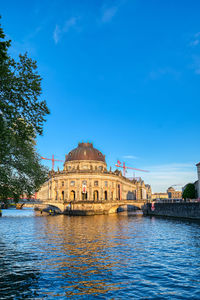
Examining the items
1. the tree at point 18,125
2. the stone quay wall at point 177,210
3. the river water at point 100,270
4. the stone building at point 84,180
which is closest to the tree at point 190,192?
the stone quay wall at point 177,210

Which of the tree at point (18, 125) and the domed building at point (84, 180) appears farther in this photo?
the domed building at point (84, 180)

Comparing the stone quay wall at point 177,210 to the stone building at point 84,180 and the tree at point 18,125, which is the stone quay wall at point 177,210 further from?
the tree at point 18,125

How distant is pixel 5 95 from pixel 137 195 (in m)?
178

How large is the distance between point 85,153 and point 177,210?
64.4 m

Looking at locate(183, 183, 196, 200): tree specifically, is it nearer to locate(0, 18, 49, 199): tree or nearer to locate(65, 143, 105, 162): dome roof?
locate(65, 143, 105, 162): dome roof

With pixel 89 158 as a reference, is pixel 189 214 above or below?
below

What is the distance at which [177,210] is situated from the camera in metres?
60.5

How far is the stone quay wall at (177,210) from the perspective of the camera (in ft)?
169

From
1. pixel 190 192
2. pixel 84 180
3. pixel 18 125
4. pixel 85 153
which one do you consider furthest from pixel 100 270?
pixel 85 153

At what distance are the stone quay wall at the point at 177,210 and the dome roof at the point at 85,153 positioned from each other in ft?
141

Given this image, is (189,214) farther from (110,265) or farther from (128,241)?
(110,265)

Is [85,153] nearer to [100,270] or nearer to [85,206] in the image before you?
[85,206]

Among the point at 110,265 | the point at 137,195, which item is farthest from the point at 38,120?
the point at 137,195

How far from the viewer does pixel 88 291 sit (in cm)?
1320
